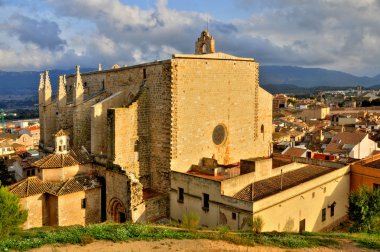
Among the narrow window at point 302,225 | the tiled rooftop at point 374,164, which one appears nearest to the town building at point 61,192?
the narrow window at point 302,225

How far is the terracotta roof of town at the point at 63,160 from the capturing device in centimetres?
2272

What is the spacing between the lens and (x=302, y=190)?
21.6 metres

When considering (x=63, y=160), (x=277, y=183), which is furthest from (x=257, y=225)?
(x=63, y=160)

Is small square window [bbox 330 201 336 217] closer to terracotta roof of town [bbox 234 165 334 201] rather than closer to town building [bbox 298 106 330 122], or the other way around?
terracotta roof of town [bbox 234 165 334 201]

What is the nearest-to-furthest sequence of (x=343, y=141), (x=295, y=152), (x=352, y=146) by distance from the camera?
(x=295, y=152)
(x=352, y=146)
(x=343, y=141)

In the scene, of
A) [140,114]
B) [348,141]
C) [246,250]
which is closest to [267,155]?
[140,114]

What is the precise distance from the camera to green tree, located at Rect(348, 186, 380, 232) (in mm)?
21094

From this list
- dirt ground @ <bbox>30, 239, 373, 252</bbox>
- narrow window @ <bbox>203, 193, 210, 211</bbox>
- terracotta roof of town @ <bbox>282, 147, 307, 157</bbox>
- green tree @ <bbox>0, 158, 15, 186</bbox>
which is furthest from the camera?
green tree @ <bbox>0, 158, 15, 186</bbox>

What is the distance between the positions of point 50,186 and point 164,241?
33.5 feet

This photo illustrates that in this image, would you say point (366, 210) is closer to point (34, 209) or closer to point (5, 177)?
point (34, 209)

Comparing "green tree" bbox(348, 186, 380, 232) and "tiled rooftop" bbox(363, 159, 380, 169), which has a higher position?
"tiled rooftop" bbox(363, 159, 380, 169)

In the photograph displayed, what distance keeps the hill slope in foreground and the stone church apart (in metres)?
6.13

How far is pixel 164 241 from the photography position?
14820 mm

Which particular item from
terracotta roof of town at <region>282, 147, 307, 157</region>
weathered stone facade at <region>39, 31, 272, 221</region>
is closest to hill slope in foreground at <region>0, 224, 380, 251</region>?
weathered stone facade at <region>39, 31, 272, 221</region>
